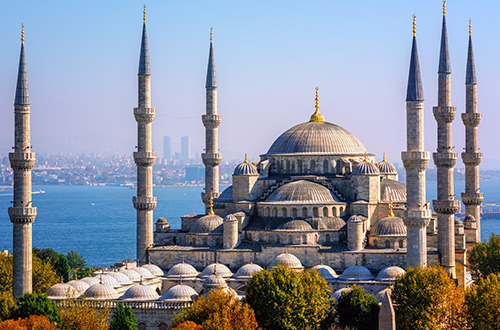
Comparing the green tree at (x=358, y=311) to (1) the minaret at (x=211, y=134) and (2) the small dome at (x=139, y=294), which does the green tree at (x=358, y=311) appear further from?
(1) the minaret at (x=211, y=134)

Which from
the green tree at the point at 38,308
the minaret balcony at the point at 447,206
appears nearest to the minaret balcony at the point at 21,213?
the green tree at the point at 38,308

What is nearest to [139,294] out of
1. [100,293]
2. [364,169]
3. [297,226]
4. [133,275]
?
[100,293]

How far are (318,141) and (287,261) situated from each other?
32.8 ft

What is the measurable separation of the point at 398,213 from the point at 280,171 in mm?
7035

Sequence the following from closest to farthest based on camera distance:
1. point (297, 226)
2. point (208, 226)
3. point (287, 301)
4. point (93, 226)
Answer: point (287, 301), point (297, 226), point (208, 226), point (93, 226)

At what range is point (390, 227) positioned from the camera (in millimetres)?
43219

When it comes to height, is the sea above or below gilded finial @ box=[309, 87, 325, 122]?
below

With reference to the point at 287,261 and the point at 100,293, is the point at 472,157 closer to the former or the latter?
the point at 287,261

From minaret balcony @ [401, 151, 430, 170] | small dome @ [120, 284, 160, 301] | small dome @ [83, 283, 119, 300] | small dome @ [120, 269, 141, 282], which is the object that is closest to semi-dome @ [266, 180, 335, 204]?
minaret balcony @ [401, 151, 430, 170]

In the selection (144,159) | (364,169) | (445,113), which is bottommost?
(364,169)

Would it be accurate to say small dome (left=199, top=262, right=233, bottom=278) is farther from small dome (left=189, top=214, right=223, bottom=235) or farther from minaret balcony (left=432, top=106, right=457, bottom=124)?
minaret balcony (left=432, top=106, right=457, bottom=124)

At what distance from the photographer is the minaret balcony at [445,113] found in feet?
143

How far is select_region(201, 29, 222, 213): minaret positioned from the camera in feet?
168

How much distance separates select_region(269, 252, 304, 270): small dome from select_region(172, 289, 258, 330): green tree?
290 inches
